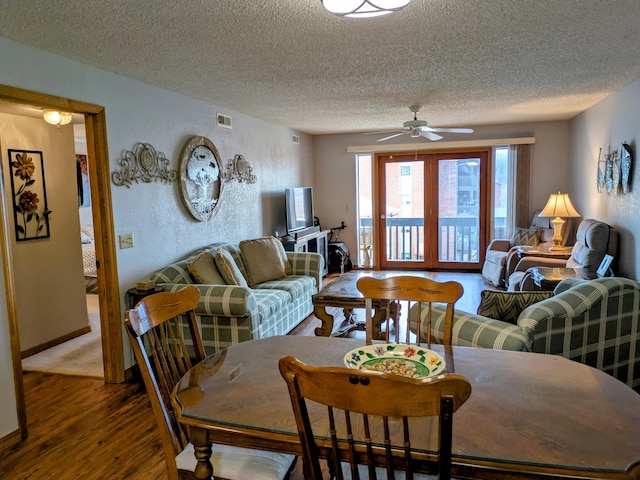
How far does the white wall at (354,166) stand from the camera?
6.73 meters

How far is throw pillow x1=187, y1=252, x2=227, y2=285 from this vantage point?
3828 millimetres

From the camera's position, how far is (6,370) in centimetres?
260

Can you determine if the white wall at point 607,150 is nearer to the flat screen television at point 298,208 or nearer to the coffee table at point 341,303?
the coffee table at point 341,303

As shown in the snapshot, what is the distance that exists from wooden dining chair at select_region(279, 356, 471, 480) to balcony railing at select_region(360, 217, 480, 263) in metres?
6.45

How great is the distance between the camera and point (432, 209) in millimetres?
7457

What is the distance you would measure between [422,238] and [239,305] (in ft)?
16.0

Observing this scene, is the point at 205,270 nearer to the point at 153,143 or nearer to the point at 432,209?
the point at 153,143

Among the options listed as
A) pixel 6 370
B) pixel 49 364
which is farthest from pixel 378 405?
pixel 49 364

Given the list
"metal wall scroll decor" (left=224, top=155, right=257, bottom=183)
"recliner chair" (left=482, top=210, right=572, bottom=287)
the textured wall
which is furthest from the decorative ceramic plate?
"recliner chair" (left=482, top=210, right=572, bottom=287)

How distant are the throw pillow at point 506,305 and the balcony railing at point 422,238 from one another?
500cm

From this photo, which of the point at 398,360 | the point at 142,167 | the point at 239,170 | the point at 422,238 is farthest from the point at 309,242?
the point at 398,360

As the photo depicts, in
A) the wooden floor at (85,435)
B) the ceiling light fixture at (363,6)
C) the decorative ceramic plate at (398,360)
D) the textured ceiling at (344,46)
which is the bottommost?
the wooden floor at (85,435)

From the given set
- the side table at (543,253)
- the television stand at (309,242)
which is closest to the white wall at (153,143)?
the television stand at (309,242)

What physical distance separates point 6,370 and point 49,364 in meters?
1.36
